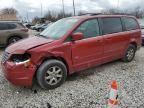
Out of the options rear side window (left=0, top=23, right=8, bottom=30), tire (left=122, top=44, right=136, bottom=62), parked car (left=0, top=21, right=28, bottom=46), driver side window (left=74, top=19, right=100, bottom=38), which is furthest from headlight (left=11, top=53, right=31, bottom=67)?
rear side window (left=0, top=23, right=8, bottom=30)

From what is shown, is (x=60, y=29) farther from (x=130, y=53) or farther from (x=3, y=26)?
(x=3, y=26)

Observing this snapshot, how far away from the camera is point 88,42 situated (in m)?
4.77

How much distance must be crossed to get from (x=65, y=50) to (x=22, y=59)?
3.35 ft

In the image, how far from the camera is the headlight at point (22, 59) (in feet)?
12.7

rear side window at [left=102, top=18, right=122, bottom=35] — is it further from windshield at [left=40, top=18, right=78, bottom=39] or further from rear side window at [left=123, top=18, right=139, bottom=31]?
windshield at [left=40, top=18, right=78, bottom=39]

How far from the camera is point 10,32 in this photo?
9938mm

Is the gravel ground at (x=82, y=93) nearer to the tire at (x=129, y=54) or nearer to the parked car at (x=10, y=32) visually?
the tire at (x=129, y=54)

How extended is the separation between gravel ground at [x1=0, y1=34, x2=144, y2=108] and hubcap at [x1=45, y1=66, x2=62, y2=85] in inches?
8.2

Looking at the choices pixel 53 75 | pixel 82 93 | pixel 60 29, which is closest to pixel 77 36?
pixel 60 29

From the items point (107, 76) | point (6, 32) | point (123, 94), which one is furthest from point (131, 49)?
point (6, 32)

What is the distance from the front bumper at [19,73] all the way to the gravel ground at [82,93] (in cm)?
36

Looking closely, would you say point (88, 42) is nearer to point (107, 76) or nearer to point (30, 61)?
point (107, 76)

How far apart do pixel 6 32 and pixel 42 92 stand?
6721mm

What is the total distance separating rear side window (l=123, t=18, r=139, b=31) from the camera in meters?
6.12
